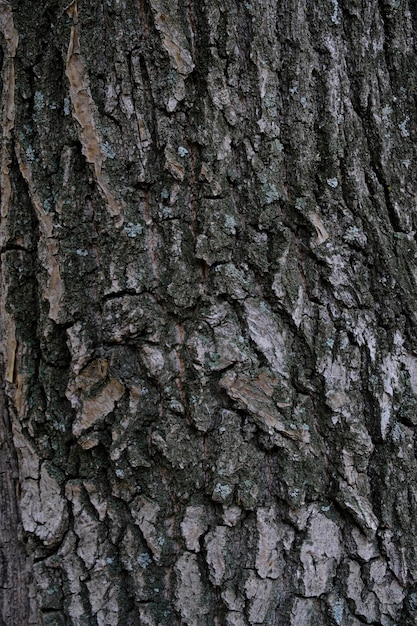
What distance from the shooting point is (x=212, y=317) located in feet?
4.38

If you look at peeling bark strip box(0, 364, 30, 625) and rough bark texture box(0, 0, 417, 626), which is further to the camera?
peeling bark strip box(0, 364, 30, 625)

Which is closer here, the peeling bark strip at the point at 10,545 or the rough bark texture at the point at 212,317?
the rough bark texture at the point at 212,317

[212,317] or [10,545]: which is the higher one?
[212,317]

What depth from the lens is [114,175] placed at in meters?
1.34

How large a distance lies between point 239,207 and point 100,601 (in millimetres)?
976

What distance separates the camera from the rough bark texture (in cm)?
133

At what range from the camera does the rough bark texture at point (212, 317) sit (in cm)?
133

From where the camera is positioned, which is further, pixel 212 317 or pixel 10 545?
pixel 10 545

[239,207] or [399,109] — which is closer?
[239,207]

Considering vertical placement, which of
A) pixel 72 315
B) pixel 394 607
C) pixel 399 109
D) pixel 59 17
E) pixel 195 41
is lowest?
pixel 394 607

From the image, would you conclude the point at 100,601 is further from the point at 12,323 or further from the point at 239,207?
the point at 239,207

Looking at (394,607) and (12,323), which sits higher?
A: (12,323)

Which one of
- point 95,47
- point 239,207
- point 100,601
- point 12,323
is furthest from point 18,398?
point 95,47

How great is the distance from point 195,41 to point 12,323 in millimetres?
801
